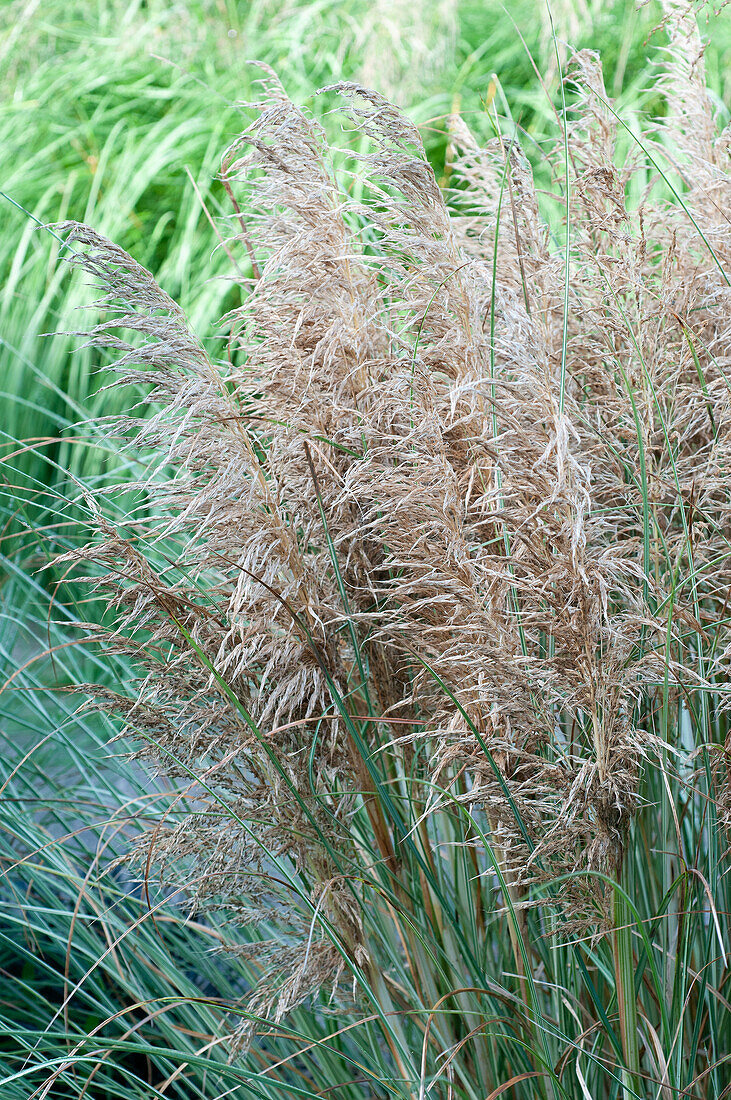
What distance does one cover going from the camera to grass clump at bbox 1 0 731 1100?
0.96m

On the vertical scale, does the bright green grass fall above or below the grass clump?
above

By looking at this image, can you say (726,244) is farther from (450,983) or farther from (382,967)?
(382,967)

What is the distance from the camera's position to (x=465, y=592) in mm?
943

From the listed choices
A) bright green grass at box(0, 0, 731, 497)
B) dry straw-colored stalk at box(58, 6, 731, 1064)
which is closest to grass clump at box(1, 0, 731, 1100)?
dry straw-colored stalk at box(58, 6, 731, 1064)

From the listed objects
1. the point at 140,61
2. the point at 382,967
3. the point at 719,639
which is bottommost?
the point at 382,967

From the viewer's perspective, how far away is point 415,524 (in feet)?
3.21

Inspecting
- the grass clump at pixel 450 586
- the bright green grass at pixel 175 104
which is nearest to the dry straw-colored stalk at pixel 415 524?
the grass clump at pixel 450 586

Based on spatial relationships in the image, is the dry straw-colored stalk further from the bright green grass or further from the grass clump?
the bright green grass

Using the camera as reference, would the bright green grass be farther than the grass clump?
Yes

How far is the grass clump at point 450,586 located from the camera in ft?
3.15

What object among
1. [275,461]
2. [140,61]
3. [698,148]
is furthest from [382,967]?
[140,61]

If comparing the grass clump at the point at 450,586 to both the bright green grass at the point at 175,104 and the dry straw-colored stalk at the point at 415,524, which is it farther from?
the bright green grass at the point at 175,104

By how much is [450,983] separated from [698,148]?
128 cm

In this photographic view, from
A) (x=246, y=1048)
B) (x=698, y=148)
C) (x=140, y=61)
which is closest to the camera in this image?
(x=246, y=1048)
